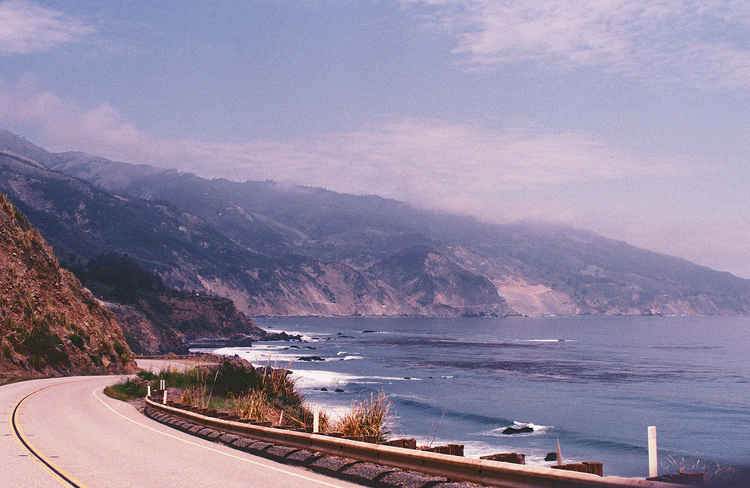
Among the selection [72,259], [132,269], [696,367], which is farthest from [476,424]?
[72,259]

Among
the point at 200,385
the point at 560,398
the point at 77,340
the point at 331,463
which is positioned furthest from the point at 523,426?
the point at 331,463

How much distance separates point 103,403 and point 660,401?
50.5 meters

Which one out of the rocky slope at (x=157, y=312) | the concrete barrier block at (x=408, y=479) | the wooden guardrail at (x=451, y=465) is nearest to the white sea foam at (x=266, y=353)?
the rocky slope at (x=157, y=312)

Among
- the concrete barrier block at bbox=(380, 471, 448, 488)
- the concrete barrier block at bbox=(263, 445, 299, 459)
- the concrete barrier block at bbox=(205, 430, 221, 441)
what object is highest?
the concrete barrier block at bbox=(380, 471, 448, 488)

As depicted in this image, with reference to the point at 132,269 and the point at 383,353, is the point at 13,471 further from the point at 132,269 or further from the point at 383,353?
the point at 132,269

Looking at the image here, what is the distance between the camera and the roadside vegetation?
52.0 ft

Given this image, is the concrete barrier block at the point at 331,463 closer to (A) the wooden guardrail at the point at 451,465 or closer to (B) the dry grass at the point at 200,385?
(A) the wooden guardrail at the point at 451,465

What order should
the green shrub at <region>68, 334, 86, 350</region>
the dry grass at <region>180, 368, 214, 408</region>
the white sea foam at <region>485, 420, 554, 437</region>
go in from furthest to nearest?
the green shrub at <region>68, 334, 86, 350</region>, the white sea foam at <region>485, 420, 554, 437</region>, the dry grass at <region>180, 368, 214, 408</region>

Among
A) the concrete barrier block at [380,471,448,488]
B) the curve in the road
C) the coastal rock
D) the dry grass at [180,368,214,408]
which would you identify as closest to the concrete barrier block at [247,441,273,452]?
the curve in the road

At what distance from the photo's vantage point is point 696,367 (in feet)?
337

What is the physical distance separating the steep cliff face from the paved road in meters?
24.1

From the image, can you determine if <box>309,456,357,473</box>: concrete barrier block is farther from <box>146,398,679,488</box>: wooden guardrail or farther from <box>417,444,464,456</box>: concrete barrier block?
<box>417,444,464,456</box>: concrete barrier block

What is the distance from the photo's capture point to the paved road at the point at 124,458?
12.3 meters

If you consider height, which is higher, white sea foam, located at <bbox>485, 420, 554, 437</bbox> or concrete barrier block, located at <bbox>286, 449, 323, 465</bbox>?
concrete barrier block, located at <bbox>286, 449, 323, 465</bbox>
